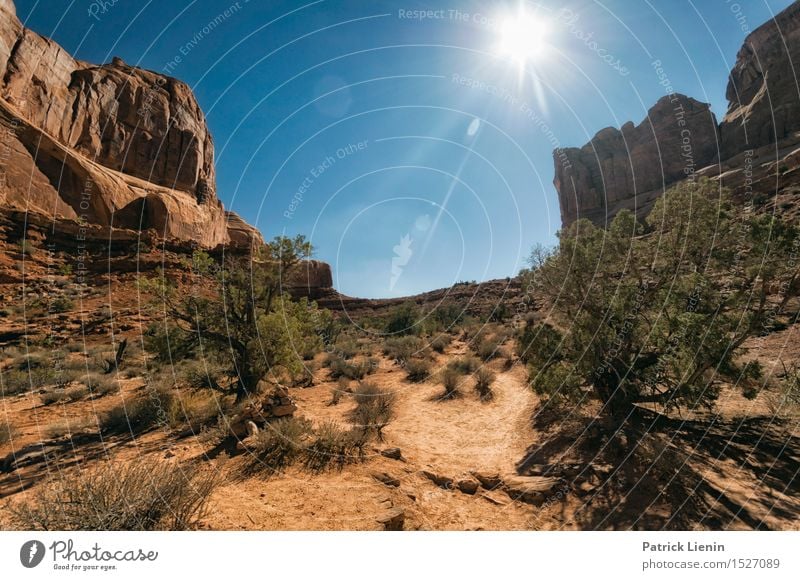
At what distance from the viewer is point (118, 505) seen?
149 inches

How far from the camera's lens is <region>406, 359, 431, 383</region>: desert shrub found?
55.9 ft

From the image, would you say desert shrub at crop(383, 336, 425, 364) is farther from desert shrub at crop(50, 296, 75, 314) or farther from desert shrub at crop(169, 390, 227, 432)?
desert shrub at crop(50, 296, 75, 314)

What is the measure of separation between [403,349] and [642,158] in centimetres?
8307

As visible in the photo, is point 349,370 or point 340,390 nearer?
point 340,390

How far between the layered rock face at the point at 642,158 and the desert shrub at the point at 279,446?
71.2 m

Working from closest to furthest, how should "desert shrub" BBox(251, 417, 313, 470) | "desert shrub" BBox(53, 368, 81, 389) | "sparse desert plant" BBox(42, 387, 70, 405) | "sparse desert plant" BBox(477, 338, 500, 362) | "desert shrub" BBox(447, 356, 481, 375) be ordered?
1. "desert shrub" BBox(251, 417, 313, 470)
2. "sparse desert plant" BBox(42, 387, 70, 405)
3. "desert shrub" BBox(53, 368, 81, 389)
4. "desert shrub" BBox(447, 356, 481, 375)
5. "sparse desert plant" BBox(477, 338, 500, 362)

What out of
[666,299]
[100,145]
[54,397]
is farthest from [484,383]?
[100,145]

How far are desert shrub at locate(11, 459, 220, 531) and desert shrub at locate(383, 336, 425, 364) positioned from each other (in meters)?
16.8

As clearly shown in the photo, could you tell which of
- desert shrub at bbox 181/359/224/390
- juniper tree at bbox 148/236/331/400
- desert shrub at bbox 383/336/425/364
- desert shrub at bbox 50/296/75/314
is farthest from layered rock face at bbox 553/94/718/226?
desert shrub at bbox 50/296/75/314

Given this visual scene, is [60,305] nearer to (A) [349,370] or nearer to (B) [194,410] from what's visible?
(B) [194,410]

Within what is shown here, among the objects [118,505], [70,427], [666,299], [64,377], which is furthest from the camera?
[64,377]

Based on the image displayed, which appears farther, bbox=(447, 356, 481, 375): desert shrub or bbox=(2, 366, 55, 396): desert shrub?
bbox=(447, 356, 481, 375): desert shrub
